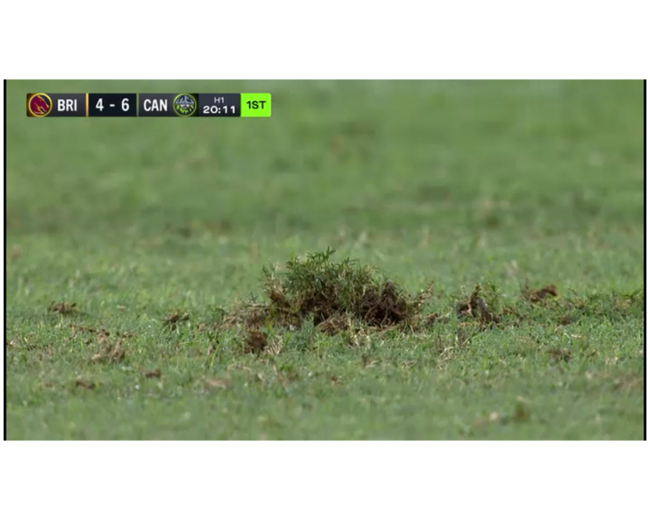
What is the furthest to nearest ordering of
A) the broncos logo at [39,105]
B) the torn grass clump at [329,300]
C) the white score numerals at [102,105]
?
the broncos logo at [39,105], the white score numerals at [102,105], the torn grass clump at [329,300]

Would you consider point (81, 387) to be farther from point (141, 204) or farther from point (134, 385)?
point (141, 204)

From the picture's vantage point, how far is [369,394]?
7.34m

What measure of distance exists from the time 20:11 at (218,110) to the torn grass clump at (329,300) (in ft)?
12.3

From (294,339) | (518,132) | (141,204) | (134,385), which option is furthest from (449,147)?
(134,385)

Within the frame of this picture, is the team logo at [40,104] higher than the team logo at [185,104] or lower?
higher

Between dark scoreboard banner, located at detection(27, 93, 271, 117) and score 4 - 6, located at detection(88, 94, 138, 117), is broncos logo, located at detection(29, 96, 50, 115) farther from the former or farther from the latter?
score 4 - 6, located at detection(88, 94, 138, 117)

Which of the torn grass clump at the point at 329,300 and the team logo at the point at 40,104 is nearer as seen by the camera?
the torn grass clump at the point at 329,300

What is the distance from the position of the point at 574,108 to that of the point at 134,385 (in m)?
16.0

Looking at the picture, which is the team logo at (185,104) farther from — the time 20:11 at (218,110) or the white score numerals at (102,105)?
the white score numerals at (102,105)

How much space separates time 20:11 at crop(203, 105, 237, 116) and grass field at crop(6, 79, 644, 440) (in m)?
1.78

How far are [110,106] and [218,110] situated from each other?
1.29 metres

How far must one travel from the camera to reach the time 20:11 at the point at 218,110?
40.8 ft

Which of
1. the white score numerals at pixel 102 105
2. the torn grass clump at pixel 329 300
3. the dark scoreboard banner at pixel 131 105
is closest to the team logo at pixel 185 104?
the dark scoreboard banner at pixel 131 105

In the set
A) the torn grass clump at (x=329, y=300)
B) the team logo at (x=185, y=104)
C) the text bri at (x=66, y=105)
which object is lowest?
the torn grass clump at (x=329, y=300)
